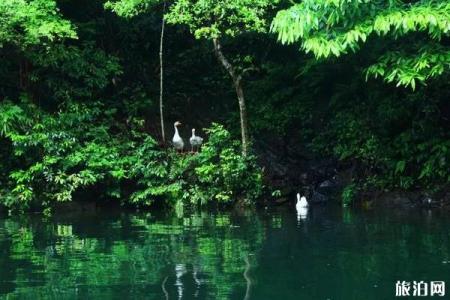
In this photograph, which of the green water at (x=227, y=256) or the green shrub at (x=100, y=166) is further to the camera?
the green shrub at (x=100, y=166)

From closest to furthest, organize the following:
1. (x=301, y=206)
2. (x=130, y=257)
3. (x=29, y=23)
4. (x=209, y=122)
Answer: (x=130, y=257) < (x=29, y=23) < (x=301, y=206) < (x=209, y=122)

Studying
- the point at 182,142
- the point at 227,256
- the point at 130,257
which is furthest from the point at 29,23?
the point at 227,256

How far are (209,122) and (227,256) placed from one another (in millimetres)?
8721

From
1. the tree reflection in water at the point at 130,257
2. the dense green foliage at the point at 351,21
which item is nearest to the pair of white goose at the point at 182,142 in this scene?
the tree reflection in water at the point at 130,257

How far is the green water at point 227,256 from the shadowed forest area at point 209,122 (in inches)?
66.1

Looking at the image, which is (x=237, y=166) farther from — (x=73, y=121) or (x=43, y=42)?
(x=43, y=42)

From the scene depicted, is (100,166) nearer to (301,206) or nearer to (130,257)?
(301,206)

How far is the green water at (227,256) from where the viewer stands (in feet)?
19.8

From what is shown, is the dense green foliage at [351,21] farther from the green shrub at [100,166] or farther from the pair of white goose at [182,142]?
the pair of white goose at [182,142]

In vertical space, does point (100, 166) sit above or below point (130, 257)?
above

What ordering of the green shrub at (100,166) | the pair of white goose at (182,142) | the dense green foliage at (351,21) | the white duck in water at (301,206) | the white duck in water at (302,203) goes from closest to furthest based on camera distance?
the dense green foliage at (351,21), the white duck in water at (301,206), the white duck in water at (302,203), the green shrub at (100,166), the pair of white goose at (182,142)

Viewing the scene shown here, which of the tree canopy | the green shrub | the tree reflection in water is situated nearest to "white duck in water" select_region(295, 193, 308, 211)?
the green shrub

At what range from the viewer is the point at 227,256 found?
770 cm

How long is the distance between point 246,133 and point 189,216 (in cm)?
242
